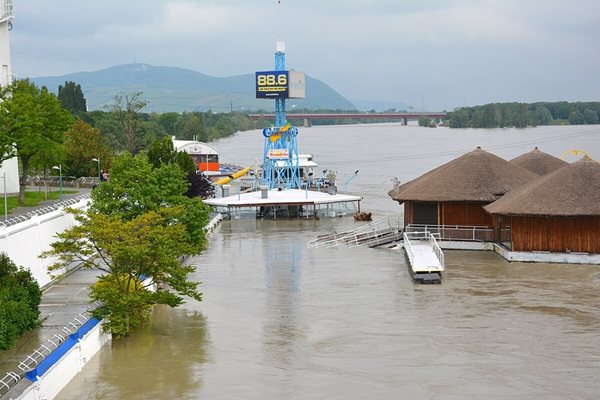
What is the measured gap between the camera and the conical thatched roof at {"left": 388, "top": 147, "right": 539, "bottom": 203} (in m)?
48.2

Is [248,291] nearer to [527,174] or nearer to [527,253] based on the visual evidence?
[527,253]

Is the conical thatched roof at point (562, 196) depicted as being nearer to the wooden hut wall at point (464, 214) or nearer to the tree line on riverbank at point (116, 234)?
the wooden hut wall at point (464, 214)

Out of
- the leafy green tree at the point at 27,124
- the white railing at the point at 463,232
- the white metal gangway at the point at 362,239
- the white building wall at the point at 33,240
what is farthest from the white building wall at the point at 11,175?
the white railing at the point at 463,232

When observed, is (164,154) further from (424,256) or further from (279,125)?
(424,256)

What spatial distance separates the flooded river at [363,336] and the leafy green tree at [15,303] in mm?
2418

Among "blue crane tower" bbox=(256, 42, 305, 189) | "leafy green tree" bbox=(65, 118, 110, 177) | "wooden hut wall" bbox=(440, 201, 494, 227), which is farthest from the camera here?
"blue crane tower" bbox=(256, 42, 305, 189)

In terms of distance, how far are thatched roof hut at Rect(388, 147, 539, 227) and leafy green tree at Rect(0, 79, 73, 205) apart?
20308 millimetres

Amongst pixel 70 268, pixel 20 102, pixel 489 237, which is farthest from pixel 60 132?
pixel 489 237

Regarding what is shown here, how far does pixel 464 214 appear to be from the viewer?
4903 centimetres

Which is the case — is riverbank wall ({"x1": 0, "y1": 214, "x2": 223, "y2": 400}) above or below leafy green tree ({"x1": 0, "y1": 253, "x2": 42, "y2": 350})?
below

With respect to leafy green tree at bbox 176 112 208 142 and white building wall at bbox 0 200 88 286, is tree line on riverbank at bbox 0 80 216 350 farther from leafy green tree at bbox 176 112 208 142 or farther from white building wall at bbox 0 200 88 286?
leafy green tree at bbox 176 112 208 142

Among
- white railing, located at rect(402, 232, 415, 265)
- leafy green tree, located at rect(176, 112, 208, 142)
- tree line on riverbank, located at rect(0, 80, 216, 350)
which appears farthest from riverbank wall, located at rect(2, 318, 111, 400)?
leafy green tree, located at rect(176, 112, 208, 142)

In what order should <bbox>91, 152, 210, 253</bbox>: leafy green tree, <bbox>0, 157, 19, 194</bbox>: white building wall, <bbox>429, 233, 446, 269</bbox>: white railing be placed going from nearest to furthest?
<bbox>91, 152, 210, 253</bbox>: leafy green tree → <bbox>429, 233, 446, 269</bbox>: white railing → <bbox>0, 157, 19, 194</bbox>: white building wall

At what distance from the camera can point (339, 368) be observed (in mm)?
26422
